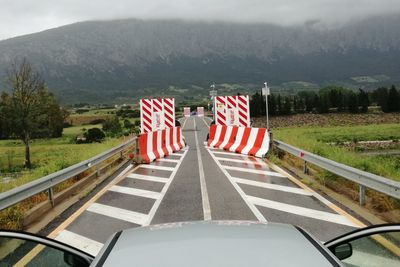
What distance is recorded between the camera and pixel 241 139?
74.4 ft

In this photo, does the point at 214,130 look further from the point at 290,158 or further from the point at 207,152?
the point at 290,158

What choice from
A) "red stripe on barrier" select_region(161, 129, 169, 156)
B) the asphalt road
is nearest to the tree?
"red stripe on barrier" select_region(161, 129, 169, 156)

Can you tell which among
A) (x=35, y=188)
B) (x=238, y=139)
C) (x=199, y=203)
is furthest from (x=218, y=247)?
(x=238, y=139)

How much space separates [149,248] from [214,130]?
2409cm

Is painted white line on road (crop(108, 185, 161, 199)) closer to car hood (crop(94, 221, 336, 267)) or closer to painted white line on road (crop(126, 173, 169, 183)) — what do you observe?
painted white line on road (crop(126, 173, 169, 183))

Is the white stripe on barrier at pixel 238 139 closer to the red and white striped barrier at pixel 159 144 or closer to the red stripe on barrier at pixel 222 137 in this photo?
the red stripe on barrier at pixel 222 137

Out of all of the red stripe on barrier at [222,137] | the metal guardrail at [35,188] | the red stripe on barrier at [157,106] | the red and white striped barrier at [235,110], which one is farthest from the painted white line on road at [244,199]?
the red and white striped barrier at [235,110]

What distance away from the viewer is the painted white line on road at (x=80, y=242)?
24.3 feet

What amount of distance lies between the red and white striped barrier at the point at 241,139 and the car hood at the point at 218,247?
16.7 meters

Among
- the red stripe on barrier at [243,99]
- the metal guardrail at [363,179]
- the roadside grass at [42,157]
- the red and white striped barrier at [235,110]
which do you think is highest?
the red stripe on barrier at [243,99]

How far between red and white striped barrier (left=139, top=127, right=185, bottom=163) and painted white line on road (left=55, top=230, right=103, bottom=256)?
10.2 m

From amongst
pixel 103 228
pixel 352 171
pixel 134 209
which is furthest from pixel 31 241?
pixel 352 171

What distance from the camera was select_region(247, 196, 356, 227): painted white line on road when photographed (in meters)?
8.92

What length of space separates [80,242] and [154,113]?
17.9 meters
